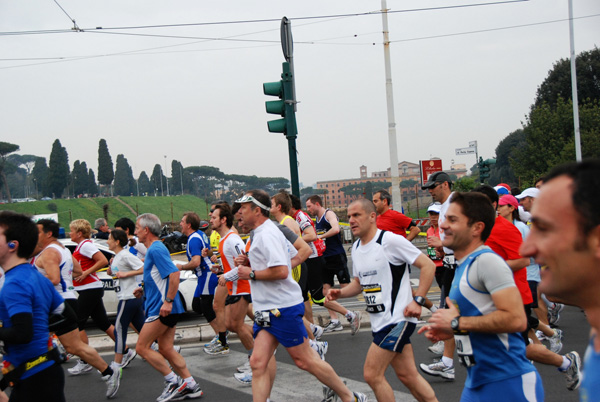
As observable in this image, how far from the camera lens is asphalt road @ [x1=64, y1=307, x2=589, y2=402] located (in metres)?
5.71

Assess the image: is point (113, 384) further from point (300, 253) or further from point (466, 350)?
point (466, 350)

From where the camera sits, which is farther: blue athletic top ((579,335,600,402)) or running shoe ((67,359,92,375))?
running shoe ((67,359,92,375))

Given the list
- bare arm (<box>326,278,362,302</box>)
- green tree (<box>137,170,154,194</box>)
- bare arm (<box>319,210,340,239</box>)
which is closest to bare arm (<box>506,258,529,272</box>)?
bare arm (<box>326,278,362,302</box>)

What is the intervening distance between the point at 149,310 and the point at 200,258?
1.83 meters

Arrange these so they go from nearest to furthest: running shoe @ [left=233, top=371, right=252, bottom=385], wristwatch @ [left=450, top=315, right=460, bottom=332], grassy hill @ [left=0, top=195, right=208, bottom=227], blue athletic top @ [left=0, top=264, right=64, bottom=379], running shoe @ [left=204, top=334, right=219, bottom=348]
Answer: wristwatch @ [left=450, top=315, right=460, bottom=332] → blue athletic top @ [left=0, top=264, right=64, bottom=379] → running shoe @ [left=233, top=371, right=252, bottom=385] → running shoe @ [left=204, top=334, right=219, bottom=348] → grassy hill @ [left=0, top=195, right=208, bottom=227]

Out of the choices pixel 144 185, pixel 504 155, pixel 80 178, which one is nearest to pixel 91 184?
pixel 80 178

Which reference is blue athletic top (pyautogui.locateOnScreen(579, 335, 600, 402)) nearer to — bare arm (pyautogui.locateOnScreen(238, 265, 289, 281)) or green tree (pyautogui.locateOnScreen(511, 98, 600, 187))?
bare arm (pyautogui.locateOnScreen(238, 265, 289, 281))

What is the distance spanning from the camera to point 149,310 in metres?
5.99

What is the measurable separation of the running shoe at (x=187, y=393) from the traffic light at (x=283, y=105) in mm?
4040

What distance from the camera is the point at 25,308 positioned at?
11.3 feet

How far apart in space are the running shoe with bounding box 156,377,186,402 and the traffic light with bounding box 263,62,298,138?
4051 millimetres

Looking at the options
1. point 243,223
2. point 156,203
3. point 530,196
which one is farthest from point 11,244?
point 156,203

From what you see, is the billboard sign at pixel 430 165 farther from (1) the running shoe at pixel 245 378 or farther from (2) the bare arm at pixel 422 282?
(2) the bare arm at pixel 422 282

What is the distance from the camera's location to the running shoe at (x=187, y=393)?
19.3ft
